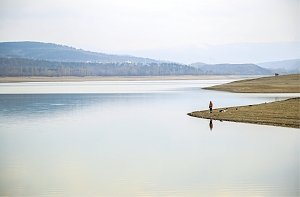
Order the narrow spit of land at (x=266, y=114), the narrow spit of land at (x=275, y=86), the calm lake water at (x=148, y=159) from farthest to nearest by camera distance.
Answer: the narrow spit of land at (x=275, y=86) < the narrow spit of land at (x=266, y=114) < the calm lake water at (x=148, y=159)

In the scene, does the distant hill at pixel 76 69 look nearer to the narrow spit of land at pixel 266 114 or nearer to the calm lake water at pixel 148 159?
the narrow spit of land at pixel 266 114

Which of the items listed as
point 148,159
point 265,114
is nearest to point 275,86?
point 265,114

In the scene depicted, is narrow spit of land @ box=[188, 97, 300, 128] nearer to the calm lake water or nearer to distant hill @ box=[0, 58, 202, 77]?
the calm lake water

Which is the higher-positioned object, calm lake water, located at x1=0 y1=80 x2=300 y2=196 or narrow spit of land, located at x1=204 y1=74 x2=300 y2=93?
narrow spit of land, located at x1=204 y1=74 x2=300 y2=93

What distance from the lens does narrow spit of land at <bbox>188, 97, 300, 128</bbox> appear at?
20.3 m

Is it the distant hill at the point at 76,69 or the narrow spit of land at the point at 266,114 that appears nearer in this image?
the narrow spit of land at the point at 266,114

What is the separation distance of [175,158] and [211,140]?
3.23m

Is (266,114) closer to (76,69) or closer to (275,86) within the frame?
(275,86)

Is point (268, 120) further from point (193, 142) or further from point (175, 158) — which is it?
point (175, 158)

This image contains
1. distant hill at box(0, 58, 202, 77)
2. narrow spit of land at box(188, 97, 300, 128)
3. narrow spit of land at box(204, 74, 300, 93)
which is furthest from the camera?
distant hill at box(0, 58, 202, 77)

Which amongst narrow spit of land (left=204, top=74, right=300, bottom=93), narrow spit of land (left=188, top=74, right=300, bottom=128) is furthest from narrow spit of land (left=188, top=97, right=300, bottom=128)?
narrow spit of land (left=204, top=74, right=300, bottom=93)

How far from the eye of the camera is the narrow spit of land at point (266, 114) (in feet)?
66.5

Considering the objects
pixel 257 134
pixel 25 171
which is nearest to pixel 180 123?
pixel 257 134

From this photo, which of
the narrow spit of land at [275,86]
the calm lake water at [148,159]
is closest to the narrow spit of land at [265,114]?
the calm lake water at [148,159]
